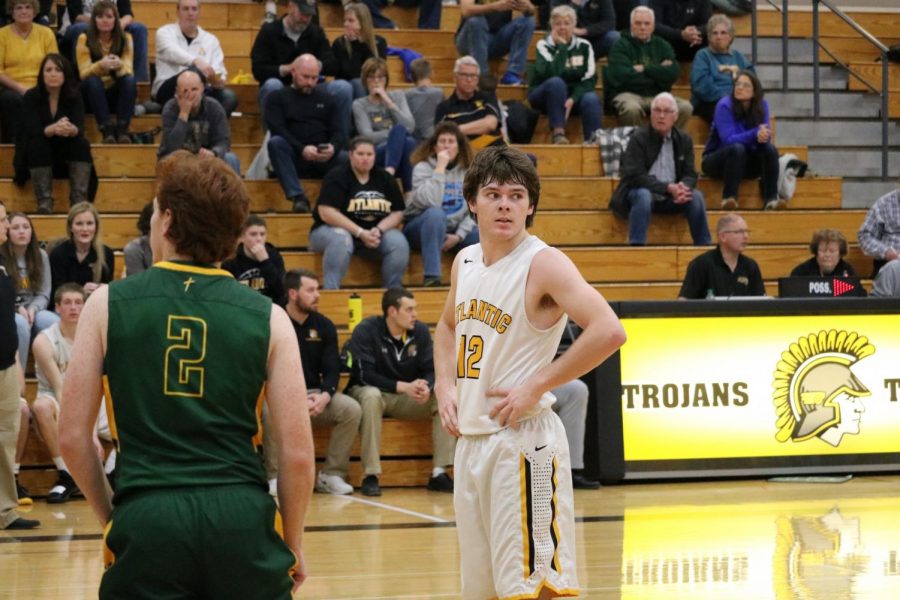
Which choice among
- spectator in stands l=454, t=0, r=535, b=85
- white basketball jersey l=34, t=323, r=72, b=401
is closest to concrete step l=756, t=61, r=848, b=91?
spectator in stands l=454, t=0, r=535, b=85

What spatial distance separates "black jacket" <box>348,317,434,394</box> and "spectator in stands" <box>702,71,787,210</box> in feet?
13.7

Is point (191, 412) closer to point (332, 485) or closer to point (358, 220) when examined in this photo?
point (332, 485)

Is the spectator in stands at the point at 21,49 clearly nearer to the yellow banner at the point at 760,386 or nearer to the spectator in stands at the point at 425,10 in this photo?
the spectator in stands at the point at 425,10

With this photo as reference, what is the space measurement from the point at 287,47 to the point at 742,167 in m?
4.34

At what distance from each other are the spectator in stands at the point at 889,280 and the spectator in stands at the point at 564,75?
323 centimetres

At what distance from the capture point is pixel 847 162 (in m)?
14.0

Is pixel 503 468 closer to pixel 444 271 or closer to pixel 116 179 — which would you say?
pixel 444 271

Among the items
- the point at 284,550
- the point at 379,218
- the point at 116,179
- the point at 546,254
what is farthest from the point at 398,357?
the point at 284,550

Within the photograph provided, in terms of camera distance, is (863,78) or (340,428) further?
(863,78)

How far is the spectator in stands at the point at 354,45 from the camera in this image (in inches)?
494

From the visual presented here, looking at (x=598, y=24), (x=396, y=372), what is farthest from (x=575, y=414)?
(x=598, y=24)

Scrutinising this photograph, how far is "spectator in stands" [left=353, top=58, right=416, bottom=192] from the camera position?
1172cm

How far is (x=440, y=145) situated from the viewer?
11164 millimetres

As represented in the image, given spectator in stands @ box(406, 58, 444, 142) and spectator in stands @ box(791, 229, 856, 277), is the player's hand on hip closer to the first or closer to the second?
spectator in stands @ box(791, 229, 856, 277)
